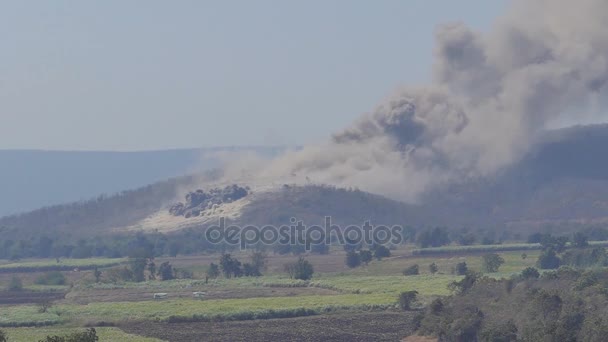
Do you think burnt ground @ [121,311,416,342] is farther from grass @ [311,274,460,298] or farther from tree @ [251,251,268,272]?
tree @ [251,251,268,272]

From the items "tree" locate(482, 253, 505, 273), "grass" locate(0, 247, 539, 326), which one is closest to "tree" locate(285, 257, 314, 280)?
"grass" locate(0, 247, 539, 326)

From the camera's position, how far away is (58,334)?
8262 centimetres

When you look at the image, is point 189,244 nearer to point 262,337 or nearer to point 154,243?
point 154,243

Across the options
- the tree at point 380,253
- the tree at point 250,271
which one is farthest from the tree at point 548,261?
the tree at point 250,271

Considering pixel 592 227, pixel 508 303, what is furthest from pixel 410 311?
pixel 592 227

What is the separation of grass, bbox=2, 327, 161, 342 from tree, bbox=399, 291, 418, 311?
22.2 metres

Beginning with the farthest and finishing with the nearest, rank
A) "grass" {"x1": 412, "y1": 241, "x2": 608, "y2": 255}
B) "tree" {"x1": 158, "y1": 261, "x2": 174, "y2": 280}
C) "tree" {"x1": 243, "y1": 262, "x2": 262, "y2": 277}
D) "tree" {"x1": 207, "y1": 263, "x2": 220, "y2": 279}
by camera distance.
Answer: "grass" {"x1": 412, "y1": 241, "x2": 608, "y2": 255} → "tree" {"x1": 243, "y1": 262, "x2": 262, "y2": 277} → "tree" {"x1": 158, "y1": 261, "x2": 174, "y2": 280} → "tree" {"x1": 207, "y1": 263, "x2": 220, "y2": 279}

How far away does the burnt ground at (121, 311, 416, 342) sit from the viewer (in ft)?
265

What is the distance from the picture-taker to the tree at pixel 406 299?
3846 inches

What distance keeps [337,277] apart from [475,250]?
38.3 meters

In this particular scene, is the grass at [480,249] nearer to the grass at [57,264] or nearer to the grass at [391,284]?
the grass at [391,284]

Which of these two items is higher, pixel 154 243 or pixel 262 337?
pixel 154 243

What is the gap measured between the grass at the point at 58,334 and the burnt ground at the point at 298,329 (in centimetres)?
145

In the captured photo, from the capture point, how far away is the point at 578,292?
3177 inches
